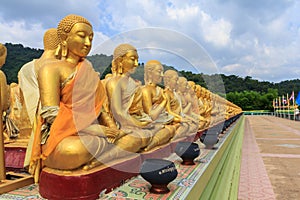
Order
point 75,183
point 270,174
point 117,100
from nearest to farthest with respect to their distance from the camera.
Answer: point 75,183 < point 117,100 < point 270,174

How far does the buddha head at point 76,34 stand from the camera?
240 centimetres

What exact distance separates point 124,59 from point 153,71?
123 centimetres

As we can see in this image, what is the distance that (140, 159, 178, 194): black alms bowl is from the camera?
89.8 inches

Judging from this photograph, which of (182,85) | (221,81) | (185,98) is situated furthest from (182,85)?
(221,81)

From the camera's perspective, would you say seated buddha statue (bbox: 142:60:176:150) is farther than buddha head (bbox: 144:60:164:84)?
No

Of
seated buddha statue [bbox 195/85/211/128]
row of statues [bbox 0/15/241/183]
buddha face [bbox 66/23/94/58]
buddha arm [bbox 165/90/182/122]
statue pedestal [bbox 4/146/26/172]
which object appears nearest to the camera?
row of statues [bbox 0/15/241/183]

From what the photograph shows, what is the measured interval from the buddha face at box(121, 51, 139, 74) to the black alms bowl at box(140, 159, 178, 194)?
132cm

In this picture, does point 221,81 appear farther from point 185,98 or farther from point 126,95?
point 126,95

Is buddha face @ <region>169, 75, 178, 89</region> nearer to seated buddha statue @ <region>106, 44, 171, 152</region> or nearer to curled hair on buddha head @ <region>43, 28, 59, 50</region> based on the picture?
seated buddha statue @ <region>106, 44, 171, 152</region>

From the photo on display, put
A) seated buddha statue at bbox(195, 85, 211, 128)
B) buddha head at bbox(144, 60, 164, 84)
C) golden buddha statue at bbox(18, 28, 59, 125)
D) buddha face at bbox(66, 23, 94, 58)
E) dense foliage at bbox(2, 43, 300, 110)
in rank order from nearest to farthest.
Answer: buddha face at bbox(66, 23, 94, 58) < golden buddha statue at bbox(18, 28, 59, 125) < dense foliage at bbox(2, 43, 300, 110) < buddha head at bbox(144, 60, 164, 84) < seated buddha statue at bbox(195, 85, 211, 128)

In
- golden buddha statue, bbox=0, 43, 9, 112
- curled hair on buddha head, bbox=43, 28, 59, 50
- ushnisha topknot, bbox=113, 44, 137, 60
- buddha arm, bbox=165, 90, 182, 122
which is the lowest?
buddha arm, bbox=165, 90, 182, 122

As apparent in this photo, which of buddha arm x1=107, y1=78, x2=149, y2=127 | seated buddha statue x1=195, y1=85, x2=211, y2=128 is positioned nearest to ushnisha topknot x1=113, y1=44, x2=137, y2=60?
buddha arm x1=107, y1=78, x2=149, y2=127

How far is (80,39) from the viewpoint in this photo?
7.95 feet

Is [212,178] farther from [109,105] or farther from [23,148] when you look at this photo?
[23,148]
